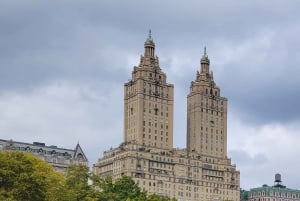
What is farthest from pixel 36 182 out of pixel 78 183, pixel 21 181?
pixel 78 183

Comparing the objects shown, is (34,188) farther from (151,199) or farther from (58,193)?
(151,199)

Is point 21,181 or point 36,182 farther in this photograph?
point 36,182

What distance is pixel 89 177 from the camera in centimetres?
14700

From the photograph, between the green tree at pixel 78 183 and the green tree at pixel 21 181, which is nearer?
the green tree at pixel 21 181

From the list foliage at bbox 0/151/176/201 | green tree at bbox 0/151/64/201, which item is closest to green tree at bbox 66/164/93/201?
foliage at bbox 0/151/176/201

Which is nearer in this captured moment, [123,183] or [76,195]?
[76,195]

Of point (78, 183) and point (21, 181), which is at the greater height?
point (78, 183)

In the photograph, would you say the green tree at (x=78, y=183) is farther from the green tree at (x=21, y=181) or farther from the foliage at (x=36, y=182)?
the green tree at (x=21, y=181)

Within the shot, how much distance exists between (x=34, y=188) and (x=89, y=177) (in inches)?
1191

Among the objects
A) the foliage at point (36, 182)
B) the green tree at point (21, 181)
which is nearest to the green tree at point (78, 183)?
the foliage at point (36, 182)

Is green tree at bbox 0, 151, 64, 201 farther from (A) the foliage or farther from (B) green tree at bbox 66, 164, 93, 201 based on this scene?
(B) green tree at bbox 66, 164, 93, 201

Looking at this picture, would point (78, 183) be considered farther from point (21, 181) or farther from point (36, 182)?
point (21, 181)

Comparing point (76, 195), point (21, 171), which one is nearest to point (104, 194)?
point (76, 195)

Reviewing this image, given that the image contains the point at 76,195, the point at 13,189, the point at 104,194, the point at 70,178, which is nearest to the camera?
the point at 13,189
